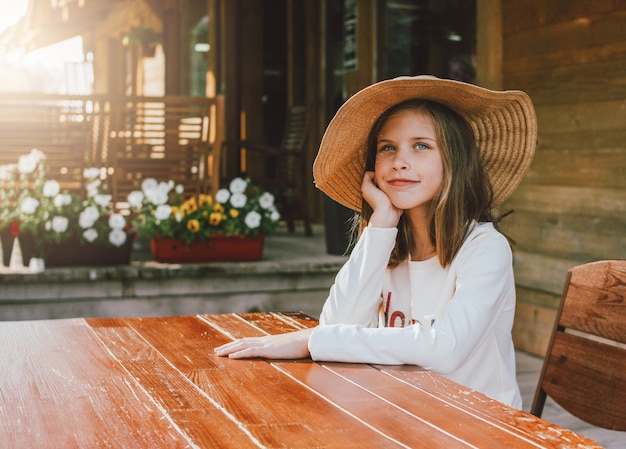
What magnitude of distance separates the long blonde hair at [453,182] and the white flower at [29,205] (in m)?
2.78

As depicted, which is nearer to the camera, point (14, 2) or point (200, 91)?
point (200, 91)

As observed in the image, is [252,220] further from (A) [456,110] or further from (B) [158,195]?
(A) [456,110]

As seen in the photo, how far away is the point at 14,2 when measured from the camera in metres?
18.0

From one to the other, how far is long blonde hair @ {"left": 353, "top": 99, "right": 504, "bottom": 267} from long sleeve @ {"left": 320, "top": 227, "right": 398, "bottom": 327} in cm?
12

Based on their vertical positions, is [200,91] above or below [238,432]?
above

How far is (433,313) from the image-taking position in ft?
6.24

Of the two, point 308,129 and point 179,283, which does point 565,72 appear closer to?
point 179,283

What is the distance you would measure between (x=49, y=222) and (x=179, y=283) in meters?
0.71

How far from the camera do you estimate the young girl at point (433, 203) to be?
181cm

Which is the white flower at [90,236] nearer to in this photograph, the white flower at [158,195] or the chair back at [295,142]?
the white flower at [158,195]

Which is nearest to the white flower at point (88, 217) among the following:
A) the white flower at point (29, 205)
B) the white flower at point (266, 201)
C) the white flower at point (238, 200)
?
the white flower at point (29, 205)

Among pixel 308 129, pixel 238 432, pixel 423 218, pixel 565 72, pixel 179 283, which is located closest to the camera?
pixel 238 432

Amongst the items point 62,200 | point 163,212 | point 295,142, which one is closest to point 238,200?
point 163,212

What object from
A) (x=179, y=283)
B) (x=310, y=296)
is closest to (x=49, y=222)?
(x=179, y=283)
